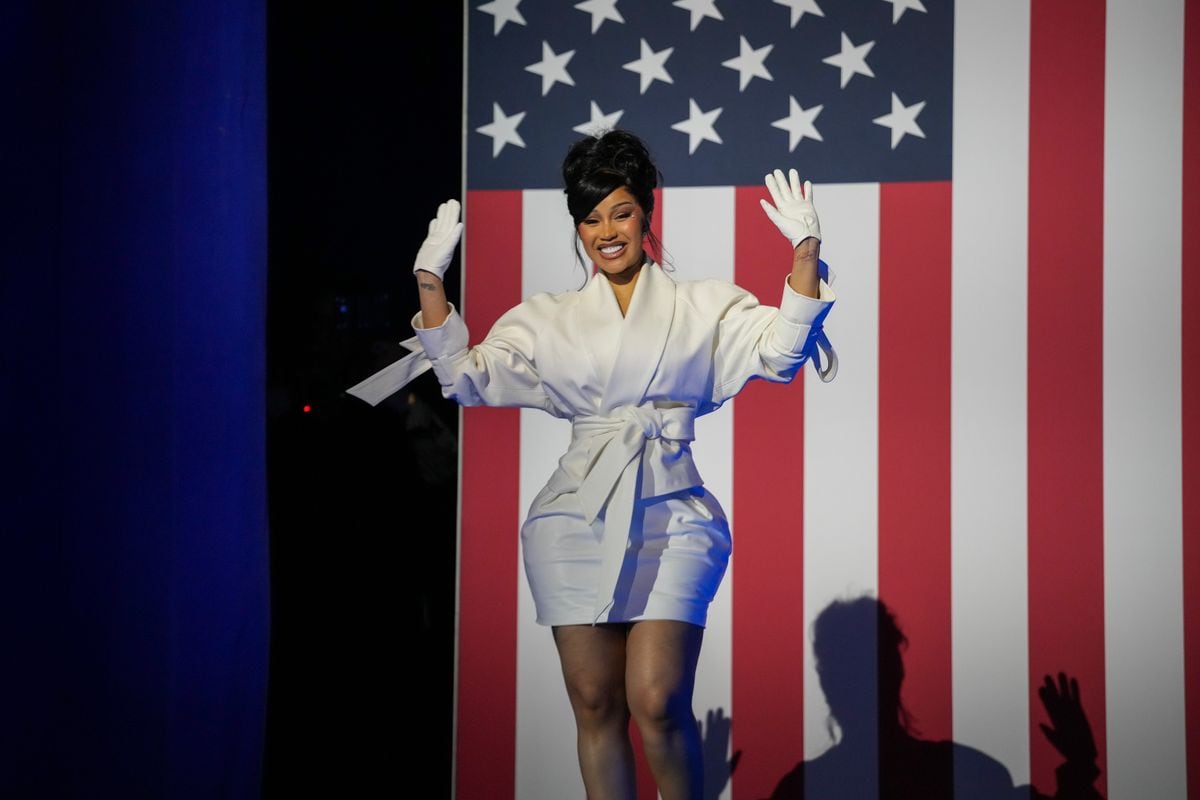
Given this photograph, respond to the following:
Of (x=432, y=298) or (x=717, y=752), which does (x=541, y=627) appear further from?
(x=432, y=298)

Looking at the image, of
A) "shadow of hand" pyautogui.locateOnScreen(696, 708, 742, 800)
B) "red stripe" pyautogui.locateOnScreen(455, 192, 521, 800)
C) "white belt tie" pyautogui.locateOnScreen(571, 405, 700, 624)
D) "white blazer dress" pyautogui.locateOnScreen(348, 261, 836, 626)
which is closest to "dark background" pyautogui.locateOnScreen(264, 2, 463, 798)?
"red stripe" pyautogui.locateOnScreen(455, 192, 521, 800)

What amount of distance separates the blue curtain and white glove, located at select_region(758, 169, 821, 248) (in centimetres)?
108

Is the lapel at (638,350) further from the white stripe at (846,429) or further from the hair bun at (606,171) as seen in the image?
the white stripe at (846,429)

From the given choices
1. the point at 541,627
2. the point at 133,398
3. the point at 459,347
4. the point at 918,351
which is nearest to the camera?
the point at 133,398

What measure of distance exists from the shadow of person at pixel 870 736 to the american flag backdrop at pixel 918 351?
0.05 metres

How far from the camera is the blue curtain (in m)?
2.15

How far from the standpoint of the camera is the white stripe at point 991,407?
3.41 meters

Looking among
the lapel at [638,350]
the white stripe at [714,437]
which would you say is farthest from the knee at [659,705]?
the white stripe at [714,437]

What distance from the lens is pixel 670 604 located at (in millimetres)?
2389

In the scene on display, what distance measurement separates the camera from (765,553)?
352cm

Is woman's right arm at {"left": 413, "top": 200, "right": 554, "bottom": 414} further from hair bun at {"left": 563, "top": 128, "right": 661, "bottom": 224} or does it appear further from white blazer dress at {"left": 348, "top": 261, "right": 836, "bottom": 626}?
hair bun at {"left": 563, "top": 128, "right": 661, "bottom": 224}

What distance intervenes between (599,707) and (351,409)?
115cm

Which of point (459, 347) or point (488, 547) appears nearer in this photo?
point (459, 347)

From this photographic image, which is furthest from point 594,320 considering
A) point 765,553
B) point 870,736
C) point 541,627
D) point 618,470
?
point 870,736
